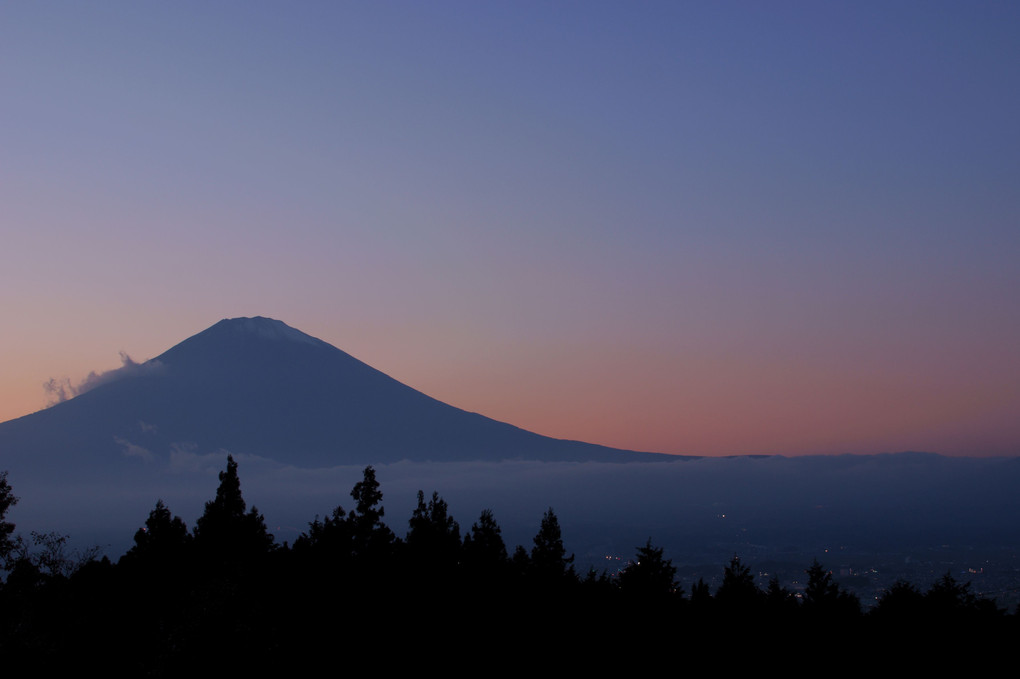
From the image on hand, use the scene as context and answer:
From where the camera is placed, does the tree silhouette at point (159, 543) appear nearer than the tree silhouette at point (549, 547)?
Yes

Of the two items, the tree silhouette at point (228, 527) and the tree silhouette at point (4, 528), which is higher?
the tree silhouette at point (4, 528)

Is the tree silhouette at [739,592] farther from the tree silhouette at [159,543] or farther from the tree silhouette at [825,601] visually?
the tree silhouette at [159,543]

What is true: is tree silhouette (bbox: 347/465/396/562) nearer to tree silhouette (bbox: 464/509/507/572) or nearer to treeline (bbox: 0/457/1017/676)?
treeline (bbox: 0/457/1017/676)

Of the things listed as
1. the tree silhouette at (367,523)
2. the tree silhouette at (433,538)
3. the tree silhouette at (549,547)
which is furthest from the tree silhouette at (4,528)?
the tree silhouette at (549,547)

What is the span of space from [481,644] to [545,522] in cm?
3239

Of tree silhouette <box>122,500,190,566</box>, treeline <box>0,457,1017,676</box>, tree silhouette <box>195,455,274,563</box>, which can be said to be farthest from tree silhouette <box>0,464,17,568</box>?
tree silhouette <box>122,500,190,566</box>

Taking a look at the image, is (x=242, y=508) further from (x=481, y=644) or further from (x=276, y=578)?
(x=481, y=644)

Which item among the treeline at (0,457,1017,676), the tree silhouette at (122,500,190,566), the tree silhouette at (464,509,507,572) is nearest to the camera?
the treeline at (0,457,1017,676)

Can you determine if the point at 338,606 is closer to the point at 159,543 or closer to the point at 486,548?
the point at 159,543

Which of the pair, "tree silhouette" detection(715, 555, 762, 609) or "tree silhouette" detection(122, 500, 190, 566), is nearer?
"tree silhouette" detection(715, 555, 762, 609)

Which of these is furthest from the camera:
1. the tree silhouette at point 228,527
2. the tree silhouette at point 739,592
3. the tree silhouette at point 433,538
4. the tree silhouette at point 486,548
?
the tree silhouette at point 433,538

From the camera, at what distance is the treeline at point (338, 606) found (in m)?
26.3

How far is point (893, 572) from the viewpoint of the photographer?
638 ft

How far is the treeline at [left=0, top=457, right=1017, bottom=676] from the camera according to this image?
86.4ft
